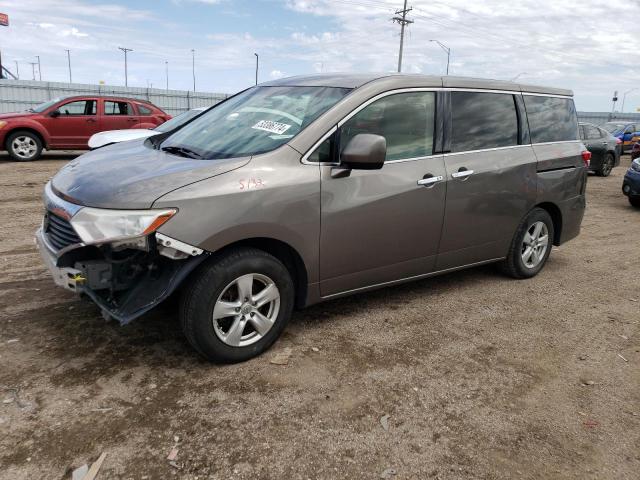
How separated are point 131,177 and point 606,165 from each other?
1485 centimetres

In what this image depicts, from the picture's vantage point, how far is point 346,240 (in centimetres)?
362

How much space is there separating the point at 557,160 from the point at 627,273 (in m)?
1.63

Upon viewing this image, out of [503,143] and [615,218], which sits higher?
[503,143]

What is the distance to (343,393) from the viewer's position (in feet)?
10.0

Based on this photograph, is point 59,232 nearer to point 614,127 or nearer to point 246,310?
point 246,310

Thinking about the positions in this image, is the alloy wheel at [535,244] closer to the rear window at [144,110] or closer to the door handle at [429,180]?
the door handle at [429,180]

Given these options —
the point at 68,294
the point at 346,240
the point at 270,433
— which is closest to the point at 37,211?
the point at 68,294

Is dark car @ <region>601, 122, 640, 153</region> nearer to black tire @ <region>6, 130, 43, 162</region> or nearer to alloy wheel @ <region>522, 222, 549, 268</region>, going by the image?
alloy wheel @ <region>522, 222, 549, 268</region>

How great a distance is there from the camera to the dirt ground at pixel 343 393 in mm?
2486

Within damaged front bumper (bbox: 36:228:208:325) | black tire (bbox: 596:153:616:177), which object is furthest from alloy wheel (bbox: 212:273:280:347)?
black tire (bbox: 596:153:616:177)

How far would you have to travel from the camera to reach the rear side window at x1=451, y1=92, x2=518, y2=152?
14.0 feet

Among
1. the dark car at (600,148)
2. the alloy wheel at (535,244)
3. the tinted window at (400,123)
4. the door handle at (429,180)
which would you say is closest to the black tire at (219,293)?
the tinted window at (400,123)

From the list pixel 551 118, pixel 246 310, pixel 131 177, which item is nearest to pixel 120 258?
pixel 131 177

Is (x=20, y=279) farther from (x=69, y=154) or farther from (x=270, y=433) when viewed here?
(x=69, y=154)
